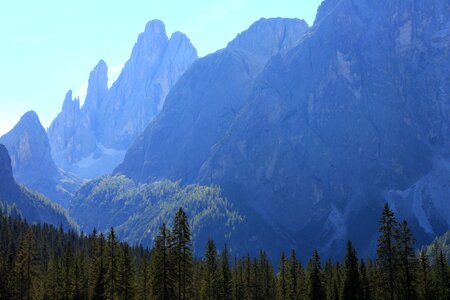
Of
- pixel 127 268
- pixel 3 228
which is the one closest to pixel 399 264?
pixel 127 268

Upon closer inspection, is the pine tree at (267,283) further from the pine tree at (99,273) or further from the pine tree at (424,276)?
the pine tree at (99,273)

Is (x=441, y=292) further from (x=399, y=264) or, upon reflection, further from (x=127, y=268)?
(x=127, y=268)

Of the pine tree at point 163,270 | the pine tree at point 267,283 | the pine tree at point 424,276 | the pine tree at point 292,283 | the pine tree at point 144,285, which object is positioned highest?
the pine tree at point 267,283

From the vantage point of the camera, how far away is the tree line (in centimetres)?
7694

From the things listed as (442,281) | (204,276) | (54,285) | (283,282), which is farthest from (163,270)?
(442,281)

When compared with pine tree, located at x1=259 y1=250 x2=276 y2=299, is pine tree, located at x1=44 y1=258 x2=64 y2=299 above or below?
below

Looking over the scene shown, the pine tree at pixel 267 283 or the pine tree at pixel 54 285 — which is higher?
the pine tree at pixel 267 283

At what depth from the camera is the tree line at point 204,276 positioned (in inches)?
3029

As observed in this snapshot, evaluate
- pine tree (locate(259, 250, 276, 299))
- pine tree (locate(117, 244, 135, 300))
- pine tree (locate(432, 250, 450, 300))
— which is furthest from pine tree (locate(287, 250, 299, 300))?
pine tree (locate(117, 244, 135, 300))

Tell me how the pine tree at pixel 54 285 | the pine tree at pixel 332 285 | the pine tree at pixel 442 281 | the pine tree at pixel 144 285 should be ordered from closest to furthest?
the pine tree at pixel 442 281, the pine tree at pixel 144 285, the pine tree at pixel 54 285, the pine tree at pixel 332 285

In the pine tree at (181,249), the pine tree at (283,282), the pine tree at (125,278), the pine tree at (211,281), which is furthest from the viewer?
the pine tree at (283,282)

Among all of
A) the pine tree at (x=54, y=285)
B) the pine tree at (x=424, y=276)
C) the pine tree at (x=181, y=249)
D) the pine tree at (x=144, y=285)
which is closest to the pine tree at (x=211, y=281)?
the pine tree at (x=144, y=285)

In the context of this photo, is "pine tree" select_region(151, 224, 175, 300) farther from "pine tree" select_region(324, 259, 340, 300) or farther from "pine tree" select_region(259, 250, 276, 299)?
"pine tree" select_region(259, 250, 276, 299)

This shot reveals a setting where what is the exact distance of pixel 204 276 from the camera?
385ft
